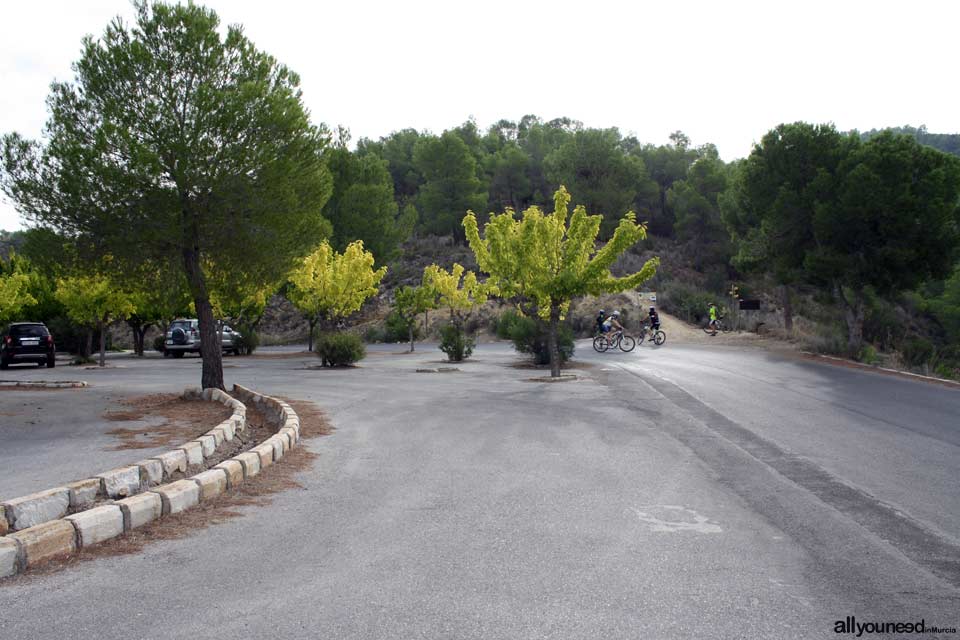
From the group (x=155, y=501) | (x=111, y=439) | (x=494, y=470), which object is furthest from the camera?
(x=111, y=439)

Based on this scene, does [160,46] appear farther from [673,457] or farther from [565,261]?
[673,457]

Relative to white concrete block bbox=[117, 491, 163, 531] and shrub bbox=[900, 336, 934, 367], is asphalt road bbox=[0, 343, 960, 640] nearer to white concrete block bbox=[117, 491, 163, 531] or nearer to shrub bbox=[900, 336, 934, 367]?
white concrete block bbox=[117, 491, 163, 531]

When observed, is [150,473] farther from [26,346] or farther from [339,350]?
[26,346]

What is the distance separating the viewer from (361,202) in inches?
1994

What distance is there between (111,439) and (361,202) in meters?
42.1

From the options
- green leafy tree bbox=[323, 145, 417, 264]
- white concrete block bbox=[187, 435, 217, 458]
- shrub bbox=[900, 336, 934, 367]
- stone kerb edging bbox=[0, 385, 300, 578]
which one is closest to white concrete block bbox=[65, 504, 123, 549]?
stone kerb edging bbox=[0, 385, 300, 578]

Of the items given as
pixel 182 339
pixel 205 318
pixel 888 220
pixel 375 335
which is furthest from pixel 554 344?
pixel 375 335

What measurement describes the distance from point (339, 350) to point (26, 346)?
12709mm

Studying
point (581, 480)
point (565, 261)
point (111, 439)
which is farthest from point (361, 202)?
point (581, 480)

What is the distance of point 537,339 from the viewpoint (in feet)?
90.6

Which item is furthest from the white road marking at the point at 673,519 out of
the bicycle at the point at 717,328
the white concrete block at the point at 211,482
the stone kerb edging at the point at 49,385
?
the bicycle at the point at 717,328

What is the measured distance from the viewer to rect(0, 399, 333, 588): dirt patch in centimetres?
488

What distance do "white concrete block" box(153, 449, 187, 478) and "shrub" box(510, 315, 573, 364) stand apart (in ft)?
64.9

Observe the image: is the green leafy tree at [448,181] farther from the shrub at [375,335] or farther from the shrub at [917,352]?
the shrub at [917,352]
